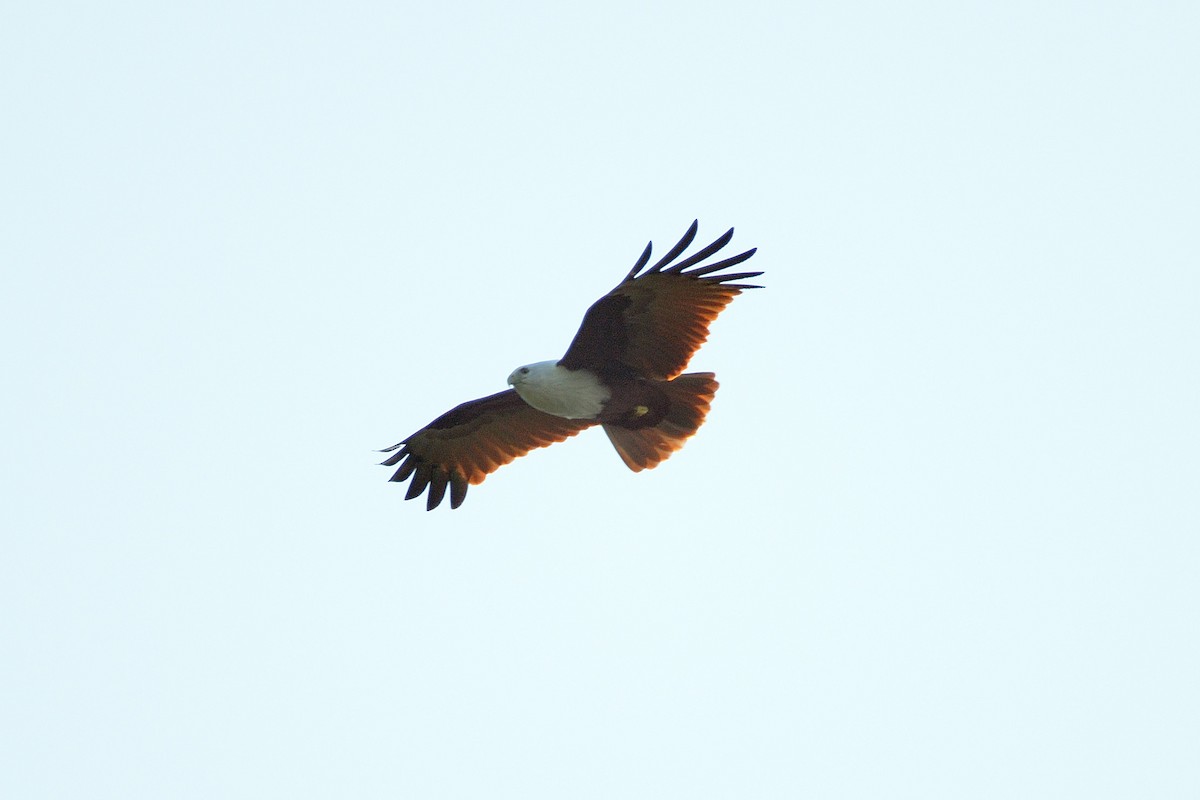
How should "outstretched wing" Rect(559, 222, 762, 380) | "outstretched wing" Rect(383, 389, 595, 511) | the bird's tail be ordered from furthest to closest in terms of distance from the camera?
"outstretched wing" Rect(383, 389, 595, 511) < the bird's tail < "outstretched wing" Rect(559, 222, 762, 380)

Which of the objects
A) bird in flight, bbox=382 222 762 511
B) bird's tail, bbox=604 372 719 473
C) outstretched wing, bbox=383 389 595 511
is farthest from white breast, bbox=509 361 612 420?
outstretched wing, bbox=383 389 595 511

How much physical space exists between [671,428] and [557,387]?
106cm

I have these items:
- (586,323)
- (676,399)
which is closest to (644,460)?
(676,399)

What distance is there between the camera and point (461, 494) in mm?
13133

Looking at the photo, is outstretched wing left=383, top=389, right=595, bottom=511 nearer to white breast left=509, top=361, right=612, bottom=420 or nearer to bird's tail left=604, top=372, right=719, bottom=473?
bird's tail left=604, top=372, right=719, bottom=473

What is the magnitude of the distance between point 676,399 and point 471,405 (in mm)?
1859

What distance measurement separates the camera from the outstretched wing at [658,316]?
11242 millimetres

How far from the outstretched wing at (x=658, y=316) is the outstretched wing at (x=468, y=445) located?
1.37 meters

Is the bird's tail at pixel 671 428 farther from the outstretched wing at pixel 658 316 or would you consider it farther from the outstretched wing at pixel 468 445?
the outstretched wing at pixel 468 445

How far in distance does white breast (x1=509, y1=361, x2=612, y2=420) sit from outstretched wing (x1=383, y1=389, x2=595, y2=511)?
1102mm

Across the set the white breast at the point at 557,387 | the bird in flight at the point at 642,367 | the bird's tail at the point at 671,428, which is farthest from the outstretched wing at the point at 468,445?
the white breast at the point at 557,387

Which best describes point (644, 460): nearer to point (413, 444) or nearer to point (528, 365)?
point (528, 365)

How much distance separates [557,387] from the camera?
38.1 feet

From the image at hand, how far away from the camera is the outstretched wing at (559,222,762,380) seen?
1124 centimetres
